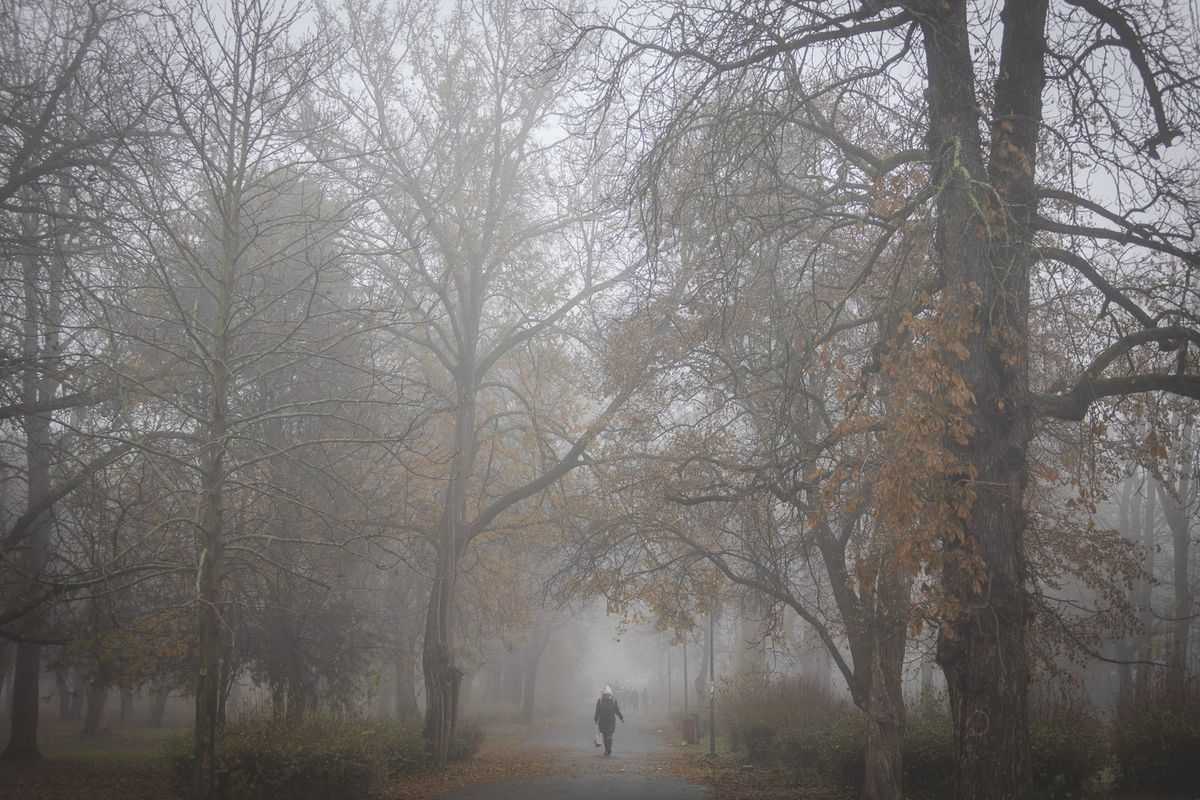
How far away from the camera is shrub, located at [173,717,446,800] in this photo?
→ 12.6 meters

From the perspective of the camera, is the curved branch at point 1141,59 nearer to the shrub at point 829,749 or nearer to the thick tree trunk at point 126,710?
the shrub at point 829,749

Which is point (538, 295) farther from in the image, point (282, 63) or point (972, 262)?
point (972, 262)

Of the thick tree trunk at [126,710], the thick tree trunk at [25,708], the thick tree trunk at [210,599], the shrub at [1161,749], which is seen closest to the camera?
the thick tree trunk at [210,599]

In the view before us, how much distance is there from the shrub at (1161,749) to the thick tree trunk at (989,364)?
6986mm

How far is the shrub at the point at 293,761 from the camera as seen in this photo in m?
12.6

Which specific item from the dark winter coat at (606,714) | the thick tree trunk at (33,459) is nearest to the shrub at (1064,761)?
the dark winter coat at (606,714)

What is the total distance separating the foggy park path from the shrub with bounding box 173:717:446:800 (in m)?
1.65

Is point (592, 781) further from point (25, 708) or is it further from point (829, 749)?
point (25, 708)

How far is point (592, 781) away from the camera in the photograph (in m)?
16.4

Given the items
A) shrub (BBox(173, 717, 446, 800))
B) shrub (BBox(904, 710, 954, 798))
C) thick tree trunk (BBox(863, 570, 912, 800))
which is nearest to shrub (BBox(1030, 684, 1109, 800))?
shrub (BBox(904, 710, 954, 798))

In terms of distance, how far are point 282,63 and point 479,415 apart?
17.5 m

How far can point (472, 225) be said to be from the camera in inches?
797

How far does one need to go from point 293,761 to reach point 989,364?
11.1 metres

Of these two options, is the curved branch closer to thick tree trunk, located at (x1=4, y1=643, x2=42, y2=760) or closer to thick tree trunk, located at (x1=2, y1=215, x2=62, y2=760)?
thick tree trunk, located at (x1=2, y1=215, x2=62, y2=760)
